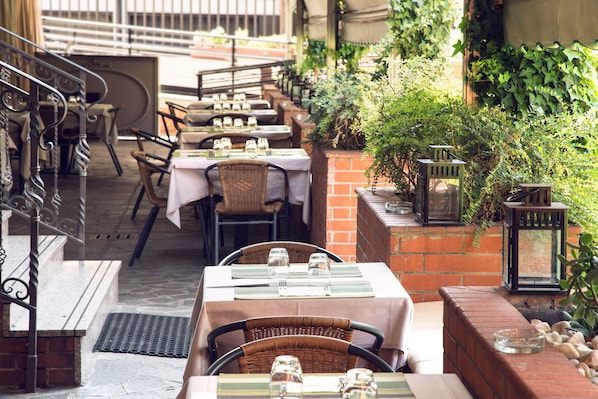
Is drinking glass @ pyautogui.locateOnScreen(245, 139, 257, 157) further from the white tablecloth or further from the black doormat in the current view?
the white tablecloth

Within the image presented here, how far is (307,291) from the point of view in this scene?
3.64 m

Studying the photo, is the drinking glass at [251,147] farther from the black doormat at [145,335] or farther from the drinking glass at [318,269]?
the drinking glass at [318,269]

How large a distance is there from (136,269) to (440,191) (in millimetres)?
3296

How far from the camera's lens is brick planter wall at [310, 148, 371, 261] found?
6.57m

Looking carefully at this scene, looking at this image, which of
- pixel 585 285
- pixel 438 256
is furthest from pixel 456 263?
pixel 585 285

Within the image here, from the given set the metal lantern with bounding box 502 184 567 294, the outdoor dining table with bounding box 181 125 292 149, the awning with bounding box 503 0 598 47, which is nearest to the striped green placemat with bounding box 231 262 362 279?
the metal lantern with bounding box 502 184 567 294

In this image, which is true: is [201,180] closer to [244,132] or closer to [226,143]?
[226,143]

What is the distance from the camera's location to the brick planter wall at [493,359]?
2.25 metres

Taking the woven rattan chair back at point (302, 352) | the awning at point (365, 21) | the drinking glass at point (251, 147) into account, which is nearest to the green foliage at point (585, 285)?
the woven rattan chair back at point (302, 352)

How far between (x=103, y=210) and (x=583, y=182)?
20.1ft

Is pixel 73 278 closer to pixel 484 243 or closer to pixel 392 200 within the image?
pixel 392 200

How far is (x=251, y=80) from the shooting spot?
18.2 m

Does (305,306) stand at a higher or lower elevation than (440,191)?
lower

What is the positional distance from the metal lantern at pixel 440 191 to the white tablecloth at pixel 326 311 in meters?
0.55
